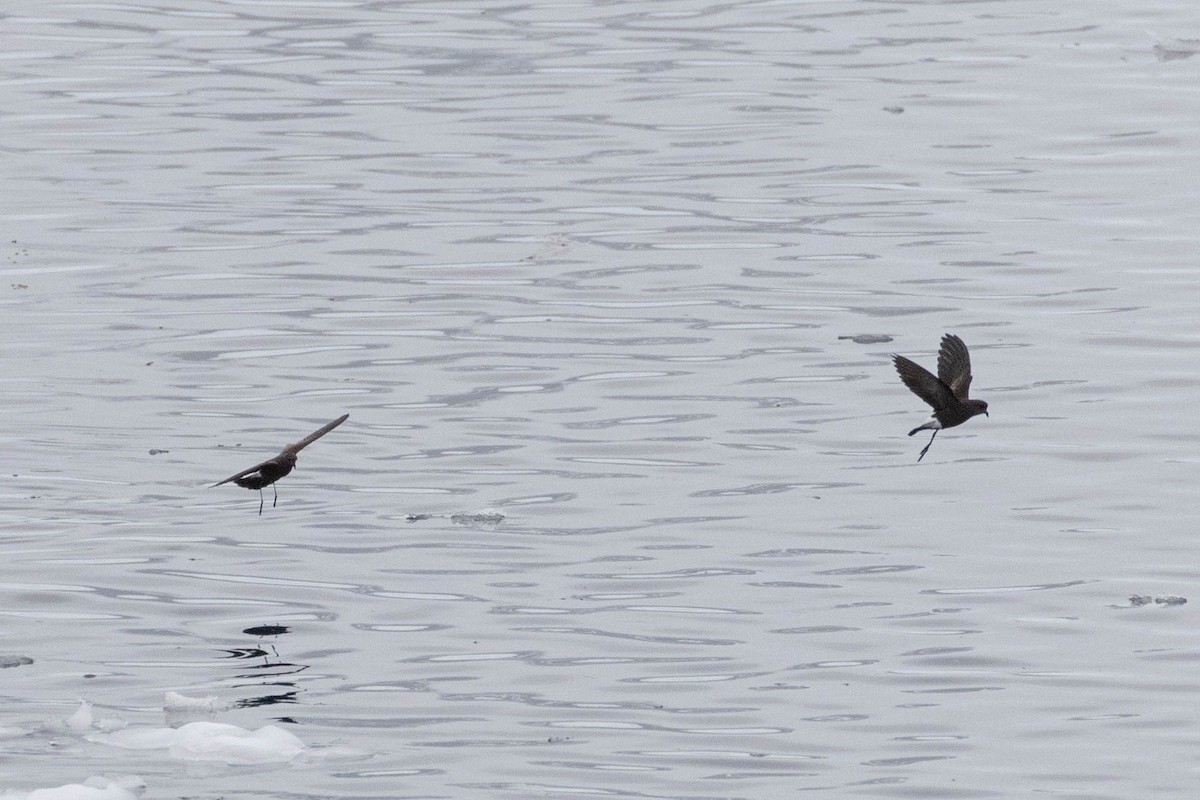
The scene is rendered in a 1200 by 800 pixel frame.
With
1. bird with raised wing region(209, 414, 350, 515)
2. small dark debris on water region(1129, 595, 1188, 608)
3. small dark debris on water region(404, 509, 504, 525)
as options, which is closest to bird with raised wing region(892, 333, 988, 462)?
small dark debris on water region(1129, 595, 1188, 608)

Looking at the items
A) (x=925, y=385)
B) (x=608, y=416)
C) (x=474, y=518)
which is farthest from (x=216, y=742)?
(x=608, y=416)

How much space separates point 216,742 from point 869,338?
6790 mm

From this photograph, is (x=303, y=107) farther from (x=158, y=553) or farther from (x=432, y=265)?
(x=158, y=553)

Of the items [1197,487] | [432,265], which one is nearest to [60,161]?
[432,265]

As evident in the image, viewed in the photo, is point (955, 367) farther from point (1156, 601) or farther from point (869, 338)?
point (869, 338)

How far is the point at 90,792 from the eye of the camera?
7043mm

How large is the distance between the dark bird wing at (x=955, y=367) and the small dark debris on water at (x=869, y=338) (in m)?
3.75

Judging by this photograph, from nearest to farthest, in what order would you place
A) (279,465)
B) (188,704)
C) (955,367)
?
(188,704), (279,465), (955,367)

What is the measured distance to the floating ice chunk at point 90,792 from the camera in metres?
7.02

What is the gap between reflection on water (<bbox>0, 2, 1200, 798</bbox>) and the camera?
809 cm

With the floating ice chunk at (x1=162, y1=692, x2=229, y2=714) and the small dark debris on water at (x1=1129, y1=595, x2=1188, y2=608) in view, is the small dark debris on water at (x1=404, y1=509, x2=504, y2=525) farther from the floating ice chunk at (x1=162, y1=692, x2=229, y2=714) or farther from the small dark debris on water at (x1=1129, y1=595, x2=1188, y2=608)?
the small dark debris on water at (x1=1129, y1=595, x2=1188, y2=608)

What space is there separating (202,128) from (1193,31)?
10829 millimetres

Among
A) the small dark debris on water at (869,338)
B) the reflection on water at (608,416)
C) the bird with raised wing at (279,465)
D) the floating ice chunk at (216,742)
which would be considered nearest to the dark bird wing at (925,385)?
→ the reflection on water at (608,416)

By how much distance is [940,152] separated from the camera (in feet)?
59.4
